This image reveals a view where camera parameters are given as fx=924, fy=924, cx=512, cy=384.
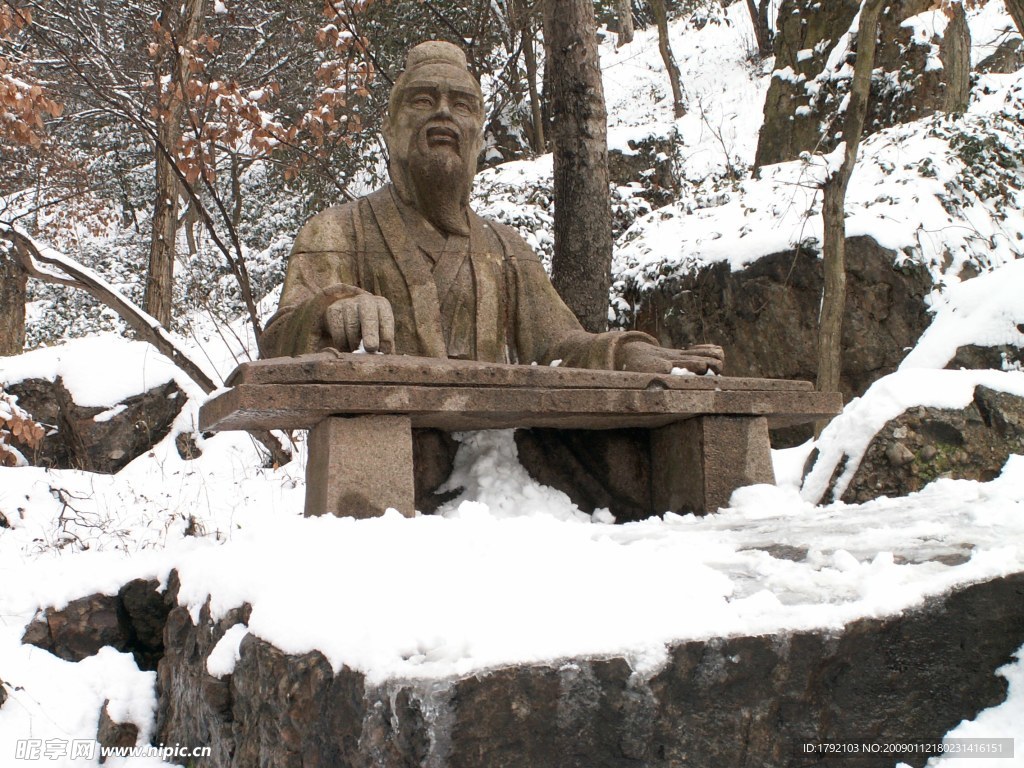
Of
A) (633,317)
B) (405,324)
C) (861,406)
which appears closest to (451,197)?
(405,324)

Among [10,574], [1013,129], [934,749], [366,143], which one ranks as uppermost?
[366,143]

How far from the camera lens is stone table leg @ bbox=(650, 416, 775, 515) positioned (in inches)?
142

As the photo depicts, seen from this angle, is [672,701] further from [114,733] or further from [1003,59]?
[1003,59]

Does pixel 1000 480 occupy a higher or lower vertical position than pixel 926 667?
higher

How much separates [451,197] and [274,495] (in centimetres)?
343

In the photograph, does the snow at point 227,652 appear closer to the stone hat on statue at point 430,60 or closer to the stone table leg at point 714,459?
the stone table leg at point 714,459

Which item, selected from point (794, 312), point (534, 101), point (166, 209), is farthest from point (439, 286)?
point (534, 101)

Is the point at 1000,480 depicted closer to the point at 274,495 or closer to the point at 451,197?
the point at 451,197

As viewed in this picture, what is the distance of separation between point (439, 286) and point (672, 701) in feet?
7.91

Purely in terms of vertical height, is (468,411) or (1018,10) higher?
(1018,10)

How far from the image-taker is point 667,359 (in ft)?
11.9

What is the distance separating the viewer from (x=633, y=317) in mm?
9234

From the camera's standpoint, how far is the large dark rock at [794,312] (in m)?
7.87

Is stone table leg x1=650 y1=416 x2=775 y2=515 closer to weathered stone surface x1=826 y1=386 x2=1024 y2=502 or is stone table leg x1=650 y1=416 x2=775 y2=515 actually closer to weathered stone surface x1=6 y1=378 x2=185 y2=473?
weathered stone surface x1=826 y1=386 x2=1024 y2=502
